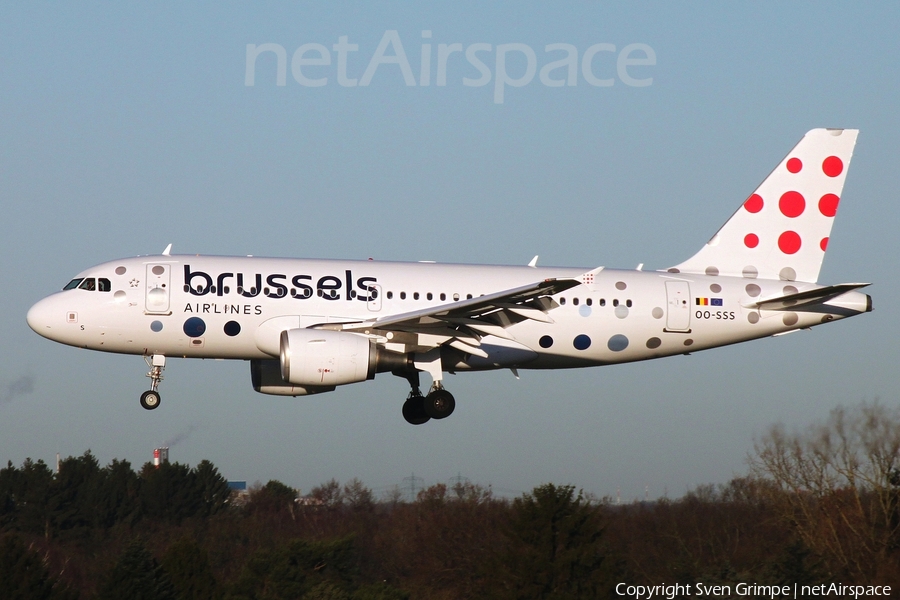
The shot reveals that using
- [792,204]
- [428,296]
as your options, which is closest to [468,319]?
[428,296]

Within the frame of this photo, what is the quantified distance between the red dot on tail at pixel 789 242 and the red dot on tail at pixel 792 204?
0.81 meters

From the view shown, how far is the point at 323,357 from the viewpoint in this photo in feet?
102

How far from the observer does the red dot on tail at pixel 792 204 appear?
38.8m

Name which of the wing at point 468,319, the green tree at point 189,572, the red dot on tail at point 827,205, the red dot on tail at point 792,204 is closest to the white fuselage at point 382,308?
the wing at point 468,319

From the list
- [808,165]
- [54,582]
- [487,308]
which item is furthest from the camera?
[54,582]

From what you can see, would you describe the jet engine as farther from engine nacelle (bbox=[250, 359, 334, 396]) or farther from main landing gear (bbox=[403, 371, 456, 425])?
engine nacelle (bbox=[250, 359, 334, 396])

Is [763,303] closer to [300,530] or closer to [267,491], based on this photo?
[300,530]

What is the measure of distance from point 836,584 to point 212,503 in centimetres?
7672

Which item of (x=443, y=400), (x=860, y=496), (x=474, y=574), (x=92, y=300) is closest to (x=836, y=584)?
(x=860, y=496)

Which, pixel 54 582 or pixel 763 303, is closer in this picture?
pixel 763 303

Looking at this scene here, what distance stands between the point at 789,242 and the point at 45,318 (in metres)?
22.8

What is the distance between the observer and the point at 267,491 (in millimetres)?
120125

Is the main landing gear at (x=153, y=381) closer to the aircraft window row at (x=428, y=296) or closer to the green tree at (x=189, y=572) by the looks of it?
the aircraft window row at (x=428, y=296)

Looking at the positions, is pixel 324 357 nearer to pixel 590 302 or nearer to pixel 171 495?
pixel 590 302
